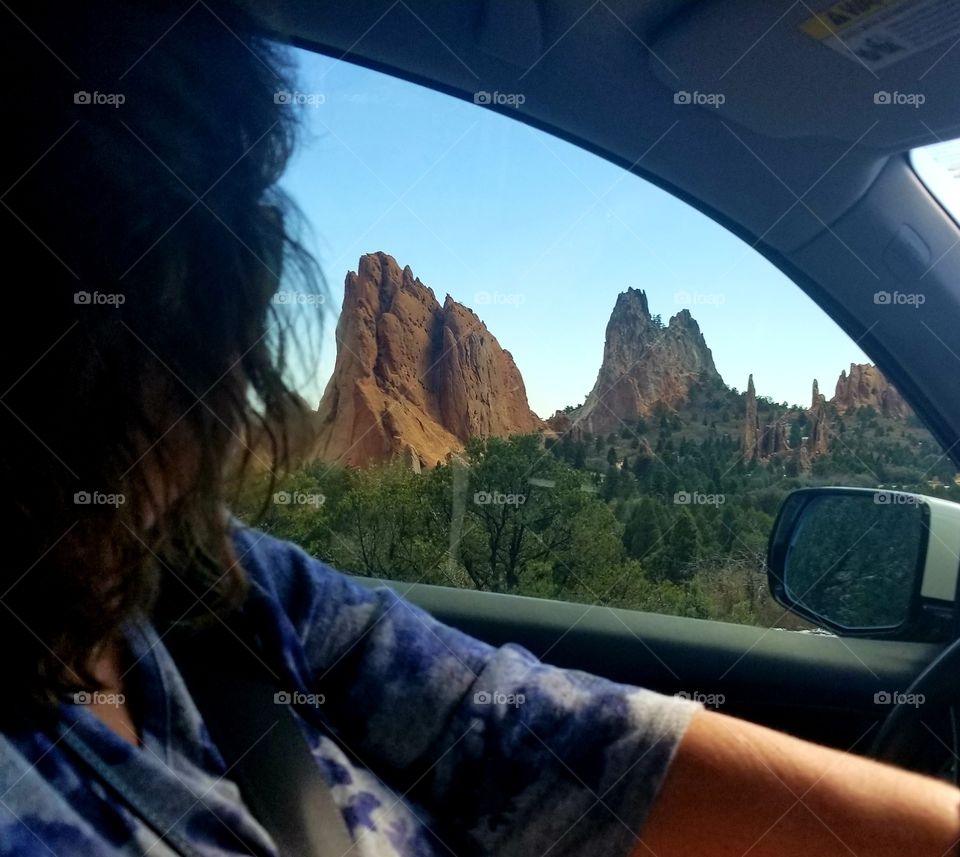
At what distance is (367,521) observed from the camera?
138cm

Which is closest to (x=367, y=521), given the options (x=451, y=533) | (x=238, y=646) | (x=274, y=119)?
(x=451, y=533)

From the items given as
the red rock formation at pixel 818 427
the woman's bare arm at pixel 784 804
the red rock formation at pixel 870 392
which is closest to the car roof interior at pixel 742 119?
the red rock formation at pixel 870 392

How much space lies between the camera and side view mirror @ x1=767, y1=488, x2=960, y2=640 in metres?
1.30

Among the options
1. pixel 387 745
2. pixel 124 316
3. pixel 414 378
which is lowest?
pixel 387 745

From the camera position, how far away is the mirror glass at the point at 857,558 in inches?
53.1

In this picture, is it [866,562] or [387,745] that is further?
[866,562]

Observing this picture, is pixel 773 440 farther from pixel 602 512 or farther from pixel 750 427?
pixel 602 512

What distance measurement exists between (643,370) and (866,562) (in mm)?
483

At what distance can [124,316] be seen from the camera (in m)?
0.76

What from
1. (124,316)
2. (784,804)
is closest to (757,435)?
(784,804)

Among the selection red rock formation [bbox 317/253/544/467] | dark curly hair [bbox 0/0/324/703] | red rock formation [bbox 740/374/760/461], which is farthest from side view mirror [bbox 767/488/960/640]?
dark curly hair [bbox 0/0/324/703]

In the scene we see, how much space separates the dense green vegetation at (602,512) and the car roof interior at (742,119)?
252 mm

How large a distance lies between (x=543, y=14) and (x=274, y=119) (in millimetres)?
356

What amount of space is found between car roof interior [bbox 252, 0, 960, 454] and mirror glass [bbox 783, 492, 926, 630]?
9.4 inches
